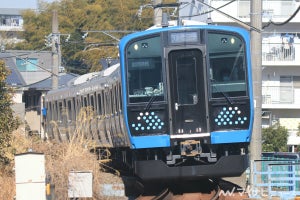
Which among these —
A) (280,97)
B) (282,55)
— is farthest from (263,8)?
(280,97)

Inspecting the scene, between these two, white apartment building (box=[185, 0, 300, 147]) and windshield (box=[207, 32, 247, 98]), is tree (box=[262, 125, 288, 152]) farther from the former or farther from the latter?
windshield (box=[207, 32, 247, 98])

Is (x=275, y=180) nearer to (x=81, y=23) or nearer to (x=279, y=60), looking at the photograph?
(x=279, y=60)

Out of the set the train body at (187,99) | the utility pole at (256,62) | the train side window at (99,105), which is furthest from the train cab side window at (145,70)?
the train side window at (99,105)

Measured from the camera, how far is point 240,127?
15297 millimetres

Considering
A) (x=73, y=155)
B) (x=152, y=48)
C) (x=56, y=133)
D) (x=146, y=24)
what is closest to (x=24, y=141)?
(x=73, y=155)

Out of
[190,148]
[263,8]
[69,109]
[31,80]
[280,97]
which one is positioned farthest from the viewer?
[31,80]

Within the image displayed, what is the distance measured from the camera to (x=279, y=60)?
36.1 meters

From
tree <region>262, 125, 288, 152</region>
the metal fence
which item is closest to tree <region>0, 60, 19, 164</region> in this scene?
the metal fence

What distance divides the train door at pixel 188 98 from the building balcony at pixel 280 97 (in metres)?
21.2

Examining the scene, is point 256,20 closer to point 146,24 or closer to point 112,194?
point 112,194

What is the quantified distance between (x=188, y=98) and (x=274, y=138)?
773 inches

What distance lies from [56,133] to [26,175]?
13.1 m

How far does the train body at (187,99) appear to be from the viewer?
1514 cm

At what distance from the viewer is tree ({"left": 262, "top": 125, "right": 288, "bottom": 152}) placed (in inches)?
1347
